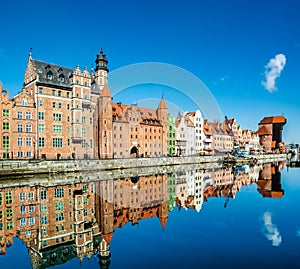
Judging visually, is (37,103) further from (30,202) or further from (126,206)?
(126,206)

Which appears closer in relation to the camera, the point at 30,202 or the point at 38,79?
the point at 30,202

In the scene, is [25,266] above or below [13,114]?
below

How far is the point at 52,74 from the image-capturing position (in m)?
47.7

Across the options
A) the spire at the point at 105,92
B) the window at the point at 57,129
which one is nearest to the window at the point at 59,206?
the window at the point at 57,129

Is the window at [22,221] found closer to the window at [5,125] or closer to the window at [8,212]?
the window at [8,212]

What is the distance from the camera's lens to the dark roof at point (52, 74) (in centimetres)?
4608

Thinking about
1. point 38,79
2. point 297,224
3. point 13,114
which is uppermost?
point 38,79

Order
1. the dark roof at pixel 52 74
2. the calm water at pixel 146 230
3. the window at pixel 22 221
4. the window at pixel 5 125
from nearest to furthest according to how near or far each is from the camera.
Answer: the calm water at pixel 146 230, the window at pixel 22 221, the window at pixel 5 125, the dark roof at pixel 52 74

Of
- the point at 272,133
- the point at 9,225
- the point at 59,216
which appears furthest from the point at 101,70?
the point at 272,133

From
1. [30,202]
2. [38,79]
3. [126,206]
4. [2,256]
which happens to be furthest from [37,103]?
[2,256]

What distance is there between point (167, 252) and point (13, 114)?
38884 mm

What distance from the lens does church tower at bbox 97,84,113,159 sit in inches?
2013

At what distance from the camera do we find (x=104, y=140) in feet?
169

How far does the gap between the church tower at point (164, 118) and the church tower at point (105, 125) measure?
59.6 ft
